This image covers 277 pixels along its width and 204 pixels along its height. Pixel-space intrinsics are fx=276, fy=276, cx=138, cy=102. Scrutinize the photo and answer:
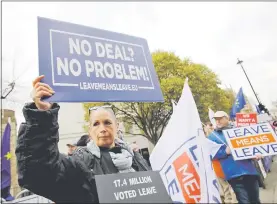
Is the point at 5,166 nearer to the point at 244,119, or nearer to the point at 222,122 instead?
the point at 222,122

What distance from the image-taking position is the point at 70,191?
1.62 metres

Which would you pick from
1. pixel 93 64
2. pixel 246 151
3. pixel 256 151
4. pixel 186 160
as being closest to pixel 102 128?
pixel 93 64

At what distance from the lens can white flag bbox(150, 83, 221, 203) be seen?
1733 mm

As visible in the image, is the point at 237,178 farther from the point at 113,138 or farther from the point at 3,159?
the point at 3,159

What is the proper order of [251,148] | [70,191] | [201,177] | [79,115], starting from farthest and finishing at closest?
[79,115] → [251,148] → [201,177] → [70,191]

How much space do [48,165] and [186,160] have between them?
87cm

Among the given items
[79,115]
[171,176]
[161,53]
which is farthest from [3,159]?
[79,115]

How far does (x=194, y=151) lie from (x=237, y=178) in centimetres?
185

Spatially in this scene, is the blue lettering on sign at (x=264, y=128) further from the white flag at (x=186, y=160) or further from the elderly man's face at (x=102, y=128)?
the elderly man's face at (x=102, y=128)

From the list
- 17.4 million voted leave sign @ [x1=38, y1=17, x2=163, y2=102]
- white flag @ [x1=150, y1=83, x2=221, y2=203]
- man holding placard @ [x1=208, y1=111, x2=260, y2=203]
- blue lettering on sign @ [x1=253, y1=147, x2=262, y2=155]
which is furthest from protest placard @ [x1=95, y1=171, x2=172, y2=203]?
blue lettering on sign @ [x1=253, y1=147, x2=262, y2=155]

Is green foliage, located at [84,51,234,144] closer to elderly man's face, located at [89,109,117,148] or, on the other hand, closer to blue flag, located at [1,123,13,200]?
blue flag, located at [1,123,13,200]

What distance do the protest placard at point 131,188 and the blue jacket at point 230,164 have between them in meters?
2.11

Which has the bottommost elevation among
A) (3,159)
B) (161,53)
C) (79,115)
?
(3,159)

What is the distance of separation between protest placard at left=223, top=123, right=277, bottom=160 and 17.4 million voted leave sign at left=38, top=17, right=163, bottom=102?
1.88 meters
